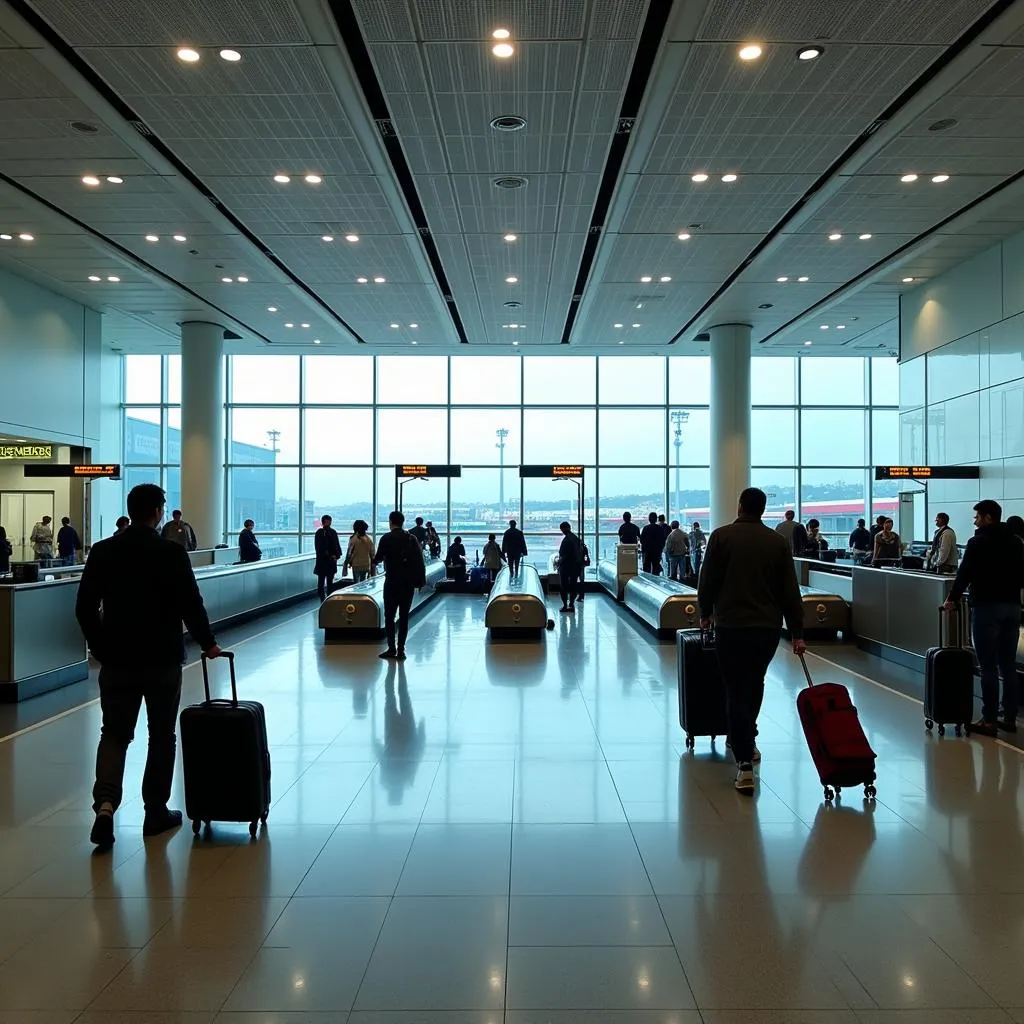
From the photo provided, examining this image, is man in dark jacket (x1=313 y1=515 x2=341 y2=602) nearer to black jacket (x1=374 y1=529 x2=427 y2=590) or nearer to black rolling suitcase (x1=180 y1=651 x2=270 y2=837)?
black jacket (x1=374 y1=529 x2=427 y2=590)

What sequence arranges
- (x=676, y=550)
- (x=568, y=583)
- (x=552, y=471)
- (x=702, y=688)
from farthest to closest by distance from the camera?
(x=552, y=471) < (x=676, y=550) < (x=568, y=583) < (x=702, y=688)

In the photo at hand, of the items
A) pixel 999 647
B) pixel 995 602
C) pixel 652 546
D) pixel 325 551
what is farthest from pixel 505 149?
pixel 652 546

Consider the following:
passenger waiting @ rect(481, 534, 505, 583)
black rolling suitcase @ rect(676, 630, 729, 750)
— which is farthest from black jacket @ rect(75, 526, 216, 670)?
passenger waiting @ rect(481, 534, 505, 583)

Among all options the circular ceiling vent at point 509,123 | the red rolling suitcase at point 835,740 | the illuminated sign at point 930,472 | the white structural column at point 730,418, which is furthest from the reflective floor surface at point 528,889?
the white structural column at point 730,418

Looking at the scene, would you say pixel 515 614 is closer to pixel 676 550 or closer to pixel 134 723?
pixel 134 723

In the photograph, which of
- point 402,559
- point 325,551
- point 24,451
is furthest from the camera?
point 24,451

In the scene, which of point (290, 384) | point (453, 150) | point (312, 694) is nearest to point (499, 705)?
point (312, 694)

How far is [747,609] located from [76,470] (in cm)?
1831

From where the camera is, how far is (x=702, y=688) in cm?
616

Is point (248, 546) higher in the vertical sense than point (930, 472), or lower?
lower

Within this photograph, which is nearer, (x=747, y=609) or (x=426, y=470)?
(x=747, y=609)

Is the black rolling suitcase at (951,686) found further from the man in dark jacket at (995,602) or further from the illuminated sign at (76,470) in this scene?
the illuminated sign at (76,470)

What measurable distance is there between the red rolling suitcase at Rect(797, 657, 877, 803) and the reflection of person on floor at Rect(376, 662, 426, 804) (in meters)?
2.53

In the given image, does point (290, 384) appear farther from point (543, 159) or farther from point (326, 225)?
point (543, 159)
